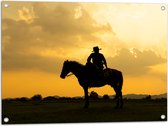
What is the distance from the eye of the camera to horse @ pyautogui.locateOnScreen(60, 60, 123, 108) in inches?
109

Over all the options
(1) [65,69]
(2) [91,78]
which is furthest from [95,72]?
(1) [65,69]

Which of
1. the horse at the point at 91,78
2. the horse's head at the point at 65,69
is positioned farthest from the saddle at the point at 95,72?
the horse's head at the point at 65,69

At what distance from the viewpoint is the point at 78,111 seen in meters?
2.81

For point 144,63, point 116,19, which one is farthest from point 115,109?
point 116,19

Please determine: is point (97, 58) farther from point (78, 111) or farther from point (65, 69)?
point (78, 111)

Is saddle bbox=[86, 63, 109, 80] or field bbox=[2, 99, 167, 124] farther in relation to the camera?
saddle bbox=[86, 63, 109, 80]

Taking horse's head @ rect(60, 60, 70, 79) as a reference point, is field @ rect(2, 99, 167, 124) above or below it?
below

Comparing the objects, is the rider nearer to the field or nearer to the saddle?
the saddle

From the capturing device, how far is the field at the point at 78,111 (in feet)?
8.91

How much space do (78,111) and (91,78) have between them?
0.68ft

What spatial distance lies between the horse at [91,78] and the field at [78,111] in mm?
47

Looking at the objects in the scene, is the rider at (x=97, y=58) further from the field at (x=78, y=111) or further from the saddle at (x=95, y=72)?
the field at (x=78, y=111)

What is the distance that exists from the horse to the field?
0.05 meters

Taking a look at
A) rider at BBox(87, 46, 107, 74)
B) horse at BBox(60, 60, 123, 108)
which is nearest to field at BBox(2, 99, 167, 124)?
horse at BBox(60, 60, 123, 108)
